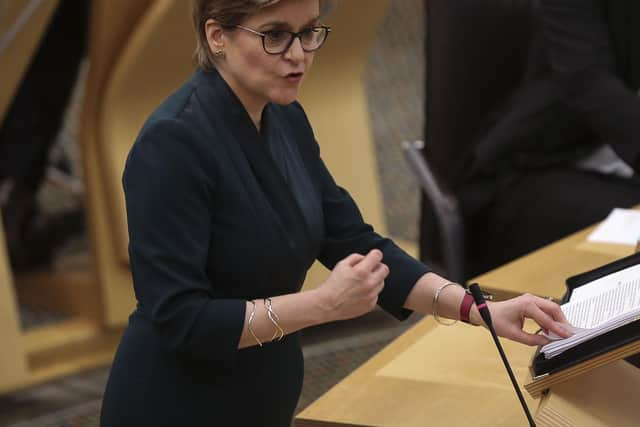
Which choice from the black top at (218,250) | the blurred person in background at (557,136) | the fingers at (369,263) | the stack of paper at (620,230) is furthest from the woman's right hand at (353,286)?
the blurred person in background at (557,136)

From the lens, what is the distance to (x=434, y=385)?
1.48m

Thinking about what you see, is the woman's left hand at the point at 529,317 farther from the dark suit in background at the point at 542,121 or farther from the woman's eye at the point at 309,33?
the dark suit in background at the point at 542,121

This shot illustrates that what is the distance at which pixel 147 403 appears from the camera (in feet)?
4.42

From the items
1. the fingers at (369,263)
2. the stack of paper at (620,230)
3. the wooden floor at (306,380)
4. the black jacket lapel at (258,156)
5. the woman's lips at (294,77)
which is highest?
the woman's lips at (294,77)

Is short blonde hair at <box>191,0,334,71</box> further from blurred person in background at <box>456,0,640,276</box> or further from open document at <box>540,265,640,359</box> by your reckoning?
blurred person in background at <box>456,0,640,276</box>

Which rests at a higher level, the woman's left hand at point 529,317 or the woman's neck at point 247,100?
the woman's neck at point 247,100

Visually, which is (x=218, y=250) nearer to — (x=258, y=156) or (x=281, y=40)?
(x=258, y=156)

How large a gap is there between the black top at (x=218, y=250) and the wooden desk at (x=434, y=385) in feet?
0.25

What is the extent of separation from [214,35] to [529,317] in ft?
1.60

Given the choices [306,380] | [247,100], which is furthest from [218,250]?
[306,380]

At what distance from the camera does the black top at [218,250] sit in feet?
4.03

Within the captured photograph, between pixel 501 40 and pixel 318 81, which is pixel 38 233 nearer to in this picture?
pixel 318 81

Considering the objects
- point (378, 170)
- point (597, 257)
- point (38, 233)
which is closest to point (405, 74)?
point (378, 170)

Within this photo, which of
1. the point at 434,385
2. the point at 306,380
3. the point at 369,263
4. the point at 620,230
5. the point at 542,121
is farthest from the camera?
the point at 306,380
